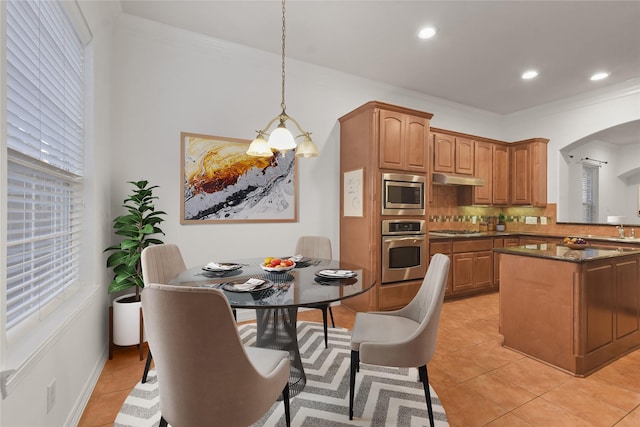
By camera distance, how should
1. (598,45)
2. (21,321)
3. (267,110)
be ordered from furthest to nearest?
(267,110)
(598,45)
(21,321)

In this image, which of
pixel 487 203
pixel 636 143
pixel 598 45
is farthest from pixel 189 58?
pixel 636 143

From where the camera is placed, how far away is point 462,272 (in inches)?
168

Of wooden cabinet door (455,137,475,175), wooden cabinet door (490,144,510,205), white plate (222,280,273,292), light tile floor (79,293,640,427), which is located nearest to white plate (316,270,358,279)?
white plate (222,280,273,292)

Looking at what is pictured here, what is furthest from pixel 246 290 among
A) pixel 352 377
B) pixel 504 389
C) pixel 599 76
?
pixel 599 76

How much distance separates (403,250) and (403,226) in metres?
0.28

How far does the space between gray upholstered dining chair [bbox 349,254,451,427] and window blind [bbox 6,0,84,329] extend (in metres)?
1.58

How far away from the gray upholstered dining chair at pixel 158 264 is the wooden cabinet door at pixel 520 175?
5142 mm

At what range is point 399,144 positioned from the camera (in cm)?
361

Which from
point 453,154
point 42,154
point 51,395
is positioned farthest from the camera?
point 453,154

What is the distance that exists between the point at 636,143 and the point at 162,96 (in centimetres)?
860

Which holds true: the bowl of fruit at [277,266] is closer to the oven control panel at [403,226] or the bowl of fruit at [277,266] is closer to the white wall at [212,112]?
the white wall at [212,112]

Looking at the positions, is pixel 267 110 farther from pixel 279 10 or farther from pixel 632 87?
pixel 632 87

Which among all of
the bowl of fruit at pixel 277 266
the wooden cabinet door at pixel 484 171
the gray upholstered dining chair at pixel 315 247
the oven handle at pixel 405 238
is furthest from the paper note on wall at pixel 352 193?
the wooden cabinet door at pixel 484 171

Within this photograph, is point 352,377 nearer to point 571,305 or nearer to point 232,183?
point 571,305
